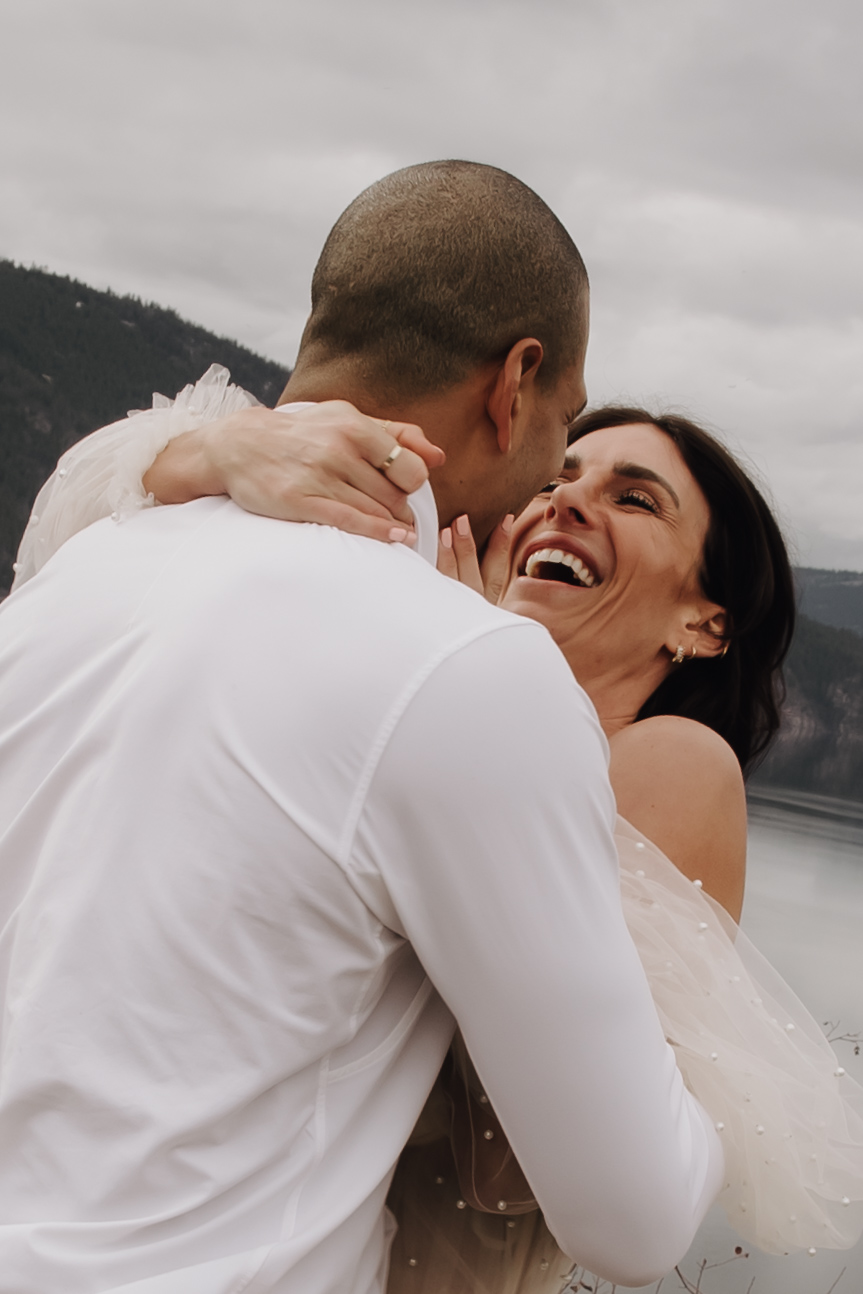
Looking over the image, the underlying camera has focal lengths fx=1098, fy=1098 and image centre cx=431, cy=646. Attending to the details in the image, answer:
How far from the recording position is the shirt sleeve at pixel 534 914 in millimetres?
1074

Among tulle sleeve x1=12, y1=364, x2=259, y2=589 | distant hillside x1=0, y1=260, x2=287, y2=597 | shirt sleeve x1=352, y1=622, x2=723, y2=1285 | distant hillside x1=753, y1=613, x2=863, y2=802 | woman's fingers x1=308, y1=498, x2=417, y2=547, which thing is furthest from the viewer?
distant hillside x1=753, y1=613, x2=863, y2=802

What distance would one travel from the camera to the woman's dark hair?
3186 millimetres

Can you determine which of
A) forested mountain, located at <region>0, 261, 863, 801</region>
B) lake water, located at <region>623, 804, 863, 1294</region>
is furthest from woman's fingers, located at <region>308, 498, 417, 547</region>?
forested mountain, located at <region>0, 261, 863, 801</region>

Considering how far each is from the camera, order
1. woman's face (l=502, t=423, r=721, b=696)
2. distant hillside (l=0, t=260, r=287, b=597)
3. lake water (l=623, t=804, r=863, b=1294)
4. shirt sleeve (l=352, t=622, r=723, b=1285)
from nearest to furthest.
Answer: shirt sleeve (l=352, t=622, r=723, b=1285), woman's face (l=502, t=423, r=721, b=696), lake water (l=623, t=804, r=863, b=1294), distant hillside (l=0, t=260, r=287, b=597)

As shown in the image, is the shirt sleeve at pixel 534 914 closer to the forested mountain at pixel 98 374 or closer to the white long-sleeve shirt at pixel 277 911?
the white long-sleeve shirt at pixel 277 911

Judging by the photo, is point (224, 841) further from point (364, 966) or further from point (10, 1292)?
point (10, 1292)

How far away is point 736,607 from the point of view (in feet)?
10.5

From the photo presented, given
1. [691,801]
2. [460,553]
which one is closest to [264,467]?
[460,553]

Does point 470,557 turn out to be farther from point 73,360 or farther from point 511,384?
point 73,360

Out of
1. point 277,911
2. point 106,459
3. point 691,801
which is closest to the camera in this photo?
point 277,911

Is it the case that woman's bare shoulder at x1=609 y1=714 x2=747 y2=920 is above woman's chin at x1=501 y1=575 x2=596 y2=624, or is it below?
below

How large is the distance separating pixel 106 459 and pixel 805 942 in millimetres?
46996

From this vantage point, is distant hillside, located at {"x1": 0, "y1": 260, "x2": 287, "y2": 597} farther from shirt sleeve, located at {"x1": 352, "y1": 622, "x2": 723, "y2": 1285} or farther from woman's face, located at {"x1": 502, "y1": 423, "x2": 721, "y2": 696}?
shirt sleeve, located at {"x1": 352, "y1": 622, "x2": 723, "y2": 1285}

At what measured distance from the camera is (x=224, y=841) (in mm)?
1101
